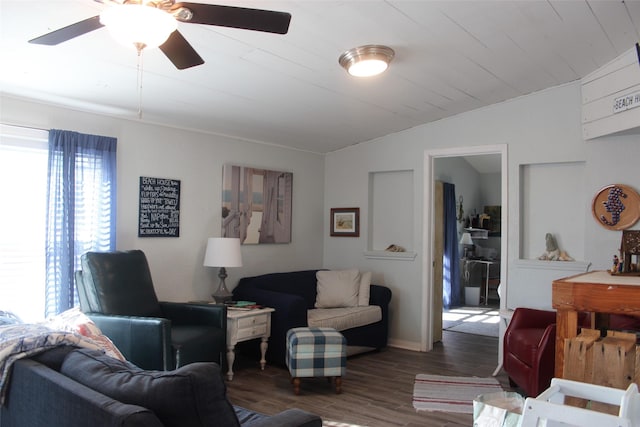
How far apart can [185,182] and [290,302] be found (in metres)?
1.41

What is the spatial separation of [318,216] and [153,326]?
2939mm

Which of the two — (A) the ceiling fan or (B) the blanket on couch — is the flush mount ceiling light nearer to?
(A) the ceiling fan

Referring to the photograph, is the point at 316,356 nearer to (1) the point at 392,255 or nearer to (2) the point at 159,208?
(2) the point at 159,208

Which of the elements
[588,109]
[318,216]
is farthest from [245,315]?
[588,109]

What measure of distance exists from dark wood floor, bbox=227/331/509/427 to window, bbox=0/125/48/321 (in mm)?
1591

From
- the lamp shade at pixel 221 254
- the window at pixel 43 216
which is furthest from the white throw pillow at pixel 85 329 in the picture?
the lamp shade at pixel 221 254

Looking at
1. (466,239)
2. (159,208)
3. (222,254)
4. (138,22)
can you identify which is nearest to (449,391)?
(222,254)

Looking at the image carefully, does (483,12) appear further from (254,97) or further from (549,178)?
(549,178)

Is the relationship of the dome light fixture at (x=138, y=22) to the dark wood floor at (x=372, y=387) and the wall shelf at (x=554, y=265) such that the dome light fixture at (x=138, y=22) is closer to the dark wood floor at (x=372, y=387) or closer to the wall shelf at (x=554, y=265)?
the dark wood floor at (x=372, y=387)

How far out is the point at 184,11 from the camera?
72.7 inches

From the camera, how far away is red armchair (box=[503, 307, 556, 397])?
3.36 metres

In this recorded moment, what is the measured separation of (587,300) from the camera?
83.0 inches

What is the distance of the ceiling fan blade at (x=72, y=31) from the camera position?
190 cm

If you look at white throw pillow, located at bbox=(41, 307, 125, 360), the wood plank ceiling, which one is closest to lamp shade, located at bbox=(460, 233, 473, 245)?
the wood plank ceiling
